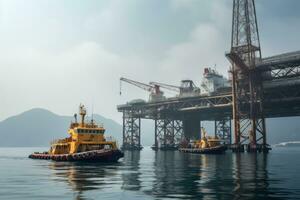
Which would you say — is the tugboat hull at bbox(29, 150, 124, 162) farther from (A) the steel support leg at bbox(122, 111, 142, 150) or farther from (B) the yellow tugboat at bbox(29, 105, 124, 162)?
(A) the steel support leg at bbox(122, 111, 142, 150)

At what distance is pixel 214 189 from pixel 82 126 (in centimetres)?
4172

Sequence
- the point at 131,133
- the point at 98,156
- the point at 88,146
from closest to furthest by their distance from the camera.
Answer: the point at 98,156 → the point at 88,146 → the point at 131,133

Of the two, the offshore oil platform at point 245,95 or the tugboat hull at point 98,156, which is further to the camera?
the offshore oil platform at point 245,95

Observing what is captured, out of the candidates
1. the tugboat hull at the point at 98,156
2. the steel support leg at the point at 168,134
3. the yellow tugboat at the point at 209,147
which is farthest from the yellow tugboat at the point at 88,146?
the steel support leg at the point at 168,134

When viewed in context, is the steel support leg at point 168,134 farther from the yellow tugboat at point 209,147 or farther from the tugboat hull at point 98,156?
the tugboat hull at point 98,156

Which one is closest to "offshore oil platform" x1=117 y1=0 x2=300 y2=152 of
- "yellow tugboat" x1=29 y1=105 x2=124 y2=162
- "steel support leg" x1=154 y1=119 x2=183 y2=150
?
"steel support leg" x1=154 y1=119 x2=183 y2=150

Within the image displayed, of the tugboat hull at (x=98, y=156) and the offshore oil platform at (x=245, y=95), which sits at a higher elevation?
the offshore oil platform at (x=245, y=95)

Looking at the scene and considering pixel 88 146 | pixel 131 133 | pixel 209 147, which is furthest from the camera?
pixel 131 133

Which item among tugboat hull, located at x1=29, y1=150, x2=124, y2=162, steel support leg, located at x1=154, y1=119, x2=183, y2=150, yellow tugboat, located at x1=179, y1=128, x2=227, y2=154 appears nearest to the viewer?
tugboat hull, located at x1=29, y1=150, x2=124, y2=162

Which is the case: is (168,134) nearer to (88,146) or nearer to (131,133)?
(131,133)

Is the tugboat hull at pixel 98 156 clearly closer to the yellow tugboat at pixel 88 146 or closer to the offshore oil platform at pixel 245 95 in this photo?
the yellow tugboat at pixel 88 146

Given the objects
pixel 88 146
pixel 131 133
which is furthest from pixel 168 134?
pixel 88 146

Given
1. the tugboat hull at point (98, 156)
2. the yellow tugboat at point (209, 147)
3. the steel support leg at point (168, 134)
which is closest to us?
the tugboat hull at point (98, 156)

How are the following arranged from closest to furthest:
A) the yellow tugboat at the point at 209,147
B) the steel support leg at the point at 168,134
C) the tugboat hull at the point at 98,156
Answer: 1. the tugboat hull at the point at 98,156
2. the yellow tugboat at the point at 209,147
3. the steel support leg at the point at 168,134
